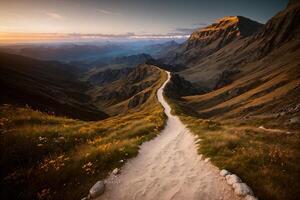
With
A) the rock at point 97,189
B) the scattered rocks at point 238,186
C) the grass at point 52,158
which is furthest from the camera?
the grass at point 52,158

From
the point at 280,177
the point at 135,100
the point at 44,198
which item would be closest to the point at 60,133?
the point at 44,198

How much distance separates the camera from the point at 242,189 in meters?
10.3

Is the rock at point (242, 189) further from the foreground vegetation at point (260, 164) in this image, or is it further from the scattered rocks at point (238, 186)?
the foreground vegetation at point (260, 164)

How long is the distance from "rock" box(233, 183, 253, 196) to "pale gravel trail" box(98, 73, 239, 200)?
10.1 inches

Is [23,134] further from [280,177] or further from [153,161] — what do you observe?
[280,177]

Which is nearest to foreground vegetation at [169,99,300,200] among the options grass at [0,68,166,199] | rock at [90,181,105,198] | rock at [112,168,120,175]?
rock at [112,168,120,175]

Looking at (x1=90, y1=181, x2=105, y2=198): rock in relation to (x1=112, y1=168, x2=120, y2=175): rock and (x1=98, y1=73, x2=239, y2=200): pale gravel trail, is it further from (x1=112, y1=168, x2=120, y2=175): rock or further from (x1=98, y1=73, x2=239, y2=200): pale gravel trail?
(x1=112, y1=168, x2=120, y2=175): rock

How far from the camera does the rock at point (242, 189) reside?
1012 centimetres

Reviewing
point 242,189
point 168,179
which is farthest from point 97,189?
point 242,189

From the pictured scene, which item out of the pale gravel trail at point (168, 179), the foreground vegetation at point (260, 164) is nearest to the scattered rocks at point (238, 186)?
the pale gravel trail at point (168, 179)

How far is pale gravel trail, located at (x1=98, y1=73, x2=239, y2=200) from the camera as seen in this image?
1070 cm

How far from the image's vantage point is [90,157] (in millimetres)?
14539

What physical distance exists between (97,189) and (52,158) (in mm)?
5465

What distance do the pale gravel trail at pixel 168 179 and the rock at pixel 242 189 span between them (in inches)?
10.1
